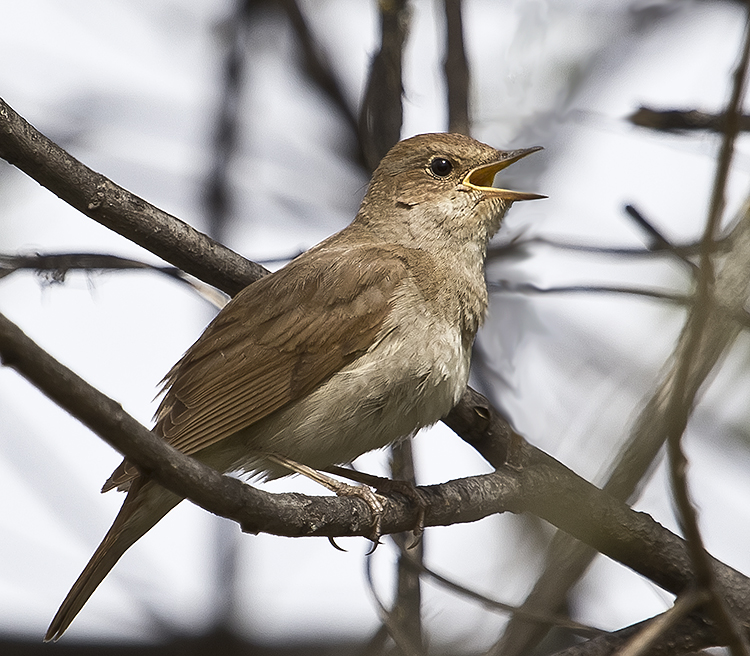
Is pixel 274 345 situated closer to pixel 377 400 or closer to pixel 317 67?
pixel 377 400

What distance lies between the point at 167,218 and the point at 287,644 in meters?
2.07

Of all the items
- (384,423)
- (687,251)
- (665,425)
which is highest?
(687,251)

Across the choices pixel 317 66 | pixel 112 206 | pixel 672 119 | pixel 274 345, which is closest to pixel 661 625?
pixel 274 345

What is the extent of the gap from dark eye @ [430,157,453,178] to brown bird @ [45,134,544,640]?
44cm

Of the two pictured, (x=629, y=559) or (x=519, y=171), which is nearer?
(x=629, y=559)

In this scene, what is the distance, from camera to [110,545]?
3.71 meters

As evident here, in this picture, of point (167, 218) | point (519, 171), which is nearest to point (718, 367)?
point (167, 218)

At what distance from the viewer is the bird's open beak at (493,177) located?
4.84 metres

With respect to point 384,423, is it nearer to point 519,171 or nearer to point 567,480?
point 567,480

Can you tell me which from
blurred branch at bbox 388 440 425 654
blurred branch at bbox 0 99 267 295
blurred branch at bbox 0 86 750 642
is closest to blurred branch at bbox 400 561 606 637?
blurred branch at bbox 388 440 425 654

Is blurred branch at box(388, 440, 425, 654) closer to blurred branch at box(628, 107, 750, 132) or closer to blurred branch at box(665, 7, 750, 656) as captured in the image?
blurred branch at box(665, 7, 750, 656)

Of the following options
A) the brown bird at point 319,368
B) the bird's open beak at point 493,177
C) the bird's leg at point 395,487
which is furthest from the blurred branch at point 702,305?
the bird's open beak at point 493,177

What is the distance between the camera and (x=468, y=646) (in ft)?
11.1

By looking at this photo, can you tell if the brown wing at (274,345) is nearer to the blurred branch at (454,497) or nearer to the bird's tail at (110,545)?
the bird's tail at (110,545)
